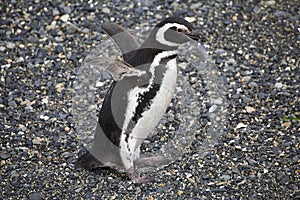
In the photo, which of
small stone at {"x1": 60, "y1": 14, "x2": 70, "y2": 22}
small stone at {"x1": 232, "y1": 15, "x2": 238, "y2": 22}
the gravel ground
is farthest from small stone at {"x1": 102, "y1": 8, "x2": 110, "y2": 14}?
small stone at {"x1": 232, "y1": 15, "x2": 238, "y2": 22}

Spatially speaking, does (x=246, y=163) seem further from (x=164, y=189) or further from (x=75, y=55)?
(x=75, y=55)

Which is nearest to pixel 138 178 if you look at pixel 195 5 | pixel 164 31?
pixel 164 31

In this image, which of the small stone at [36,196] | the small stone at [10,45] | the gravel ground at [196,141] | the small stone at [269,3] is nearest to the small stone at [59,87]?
the gravel ground at [196,141]

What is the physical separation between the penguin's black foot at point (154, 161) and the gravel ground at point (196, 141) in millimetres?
68

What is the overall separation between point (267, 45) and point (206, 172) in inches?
66.3

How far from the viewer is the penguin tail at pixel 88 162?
4.45 metres

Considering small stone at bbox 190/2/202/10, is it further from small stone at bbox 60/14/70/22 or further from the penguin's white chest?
the penguin's white chest

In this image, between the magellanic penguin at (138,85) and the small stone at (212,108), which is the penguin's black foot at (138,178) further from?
the small stone at (212,108)

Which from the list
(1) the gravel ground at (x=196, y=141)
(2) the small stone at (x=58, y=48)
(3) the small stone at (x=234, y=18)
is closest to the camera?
(1) the gravel ground at (x=196, y=141)

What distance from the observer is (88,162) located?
4.46m

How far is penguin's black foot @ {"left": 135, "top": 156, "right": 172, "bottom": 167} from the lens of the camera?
4.59 m

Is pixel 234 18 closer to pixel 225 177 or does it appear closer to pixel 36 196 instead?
pixel 225 177

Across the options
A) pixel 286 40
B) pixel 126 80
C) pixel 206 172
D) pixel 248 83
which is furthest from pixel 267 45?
pixel 126 80

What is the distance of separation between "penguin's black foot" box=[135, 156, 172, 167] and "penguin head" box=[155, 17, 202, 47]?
0.98m
